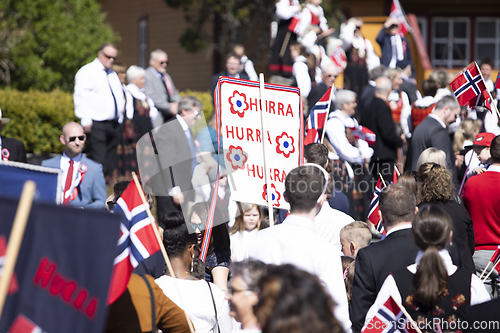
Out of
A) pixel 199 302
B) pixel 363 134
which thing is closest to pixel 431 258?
pixel 199 302

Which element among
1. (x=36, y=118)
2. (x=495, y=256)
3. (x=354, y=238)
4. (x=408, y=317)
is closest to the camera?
(x=408, y=317)

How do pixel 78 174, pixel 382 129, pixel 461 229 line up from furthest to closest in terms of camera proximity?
pixel 382 129
pixel 78 174
pixel 461 229

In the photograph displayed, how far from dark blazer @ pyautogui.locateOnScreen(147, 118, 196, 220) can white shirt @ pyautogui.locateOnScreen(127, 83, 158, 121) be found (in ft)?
13.0

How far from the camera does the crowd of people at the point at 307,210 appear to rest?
9.91ft

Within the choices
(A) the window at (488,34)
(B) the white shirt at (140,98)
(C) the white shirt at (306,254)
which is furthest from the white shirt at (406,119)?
(A) the window at (488,34)

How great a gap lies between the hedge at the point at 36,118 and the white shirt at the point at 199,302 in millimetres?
9095

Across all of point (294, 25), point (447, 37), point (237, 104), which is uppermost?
point (447, 37)

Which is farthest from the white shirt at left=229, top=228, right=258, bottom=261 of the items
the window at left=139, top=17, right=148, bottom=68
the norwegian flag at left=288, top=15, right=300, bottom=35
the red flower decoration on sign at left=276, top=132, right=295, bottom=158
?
the window at left=139, top=17, right=148, bottom=68

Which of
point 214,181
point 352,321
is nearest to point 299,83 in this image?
point 214,181

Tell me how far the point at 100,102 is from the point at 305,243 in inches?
242

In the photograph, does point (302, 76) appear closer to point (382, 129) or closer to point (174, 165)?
point (382, 129)

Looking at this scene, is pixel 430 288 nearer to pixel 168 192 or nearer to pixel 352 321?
pixel 352 321

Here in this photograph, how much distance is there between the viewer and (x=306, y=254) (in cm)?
341

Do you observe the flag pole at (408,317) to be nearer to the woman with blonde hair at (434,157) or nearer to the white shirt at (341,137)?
the woman with blonde hair at (434,157)
